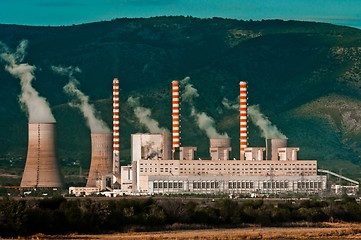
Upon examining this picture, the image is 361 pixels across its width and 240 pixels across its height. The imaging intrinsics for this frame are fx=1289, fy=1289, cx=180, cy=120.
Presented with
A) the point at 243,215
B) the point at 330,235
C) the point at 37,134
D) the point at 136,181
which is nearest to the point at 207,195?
the point at 136,181

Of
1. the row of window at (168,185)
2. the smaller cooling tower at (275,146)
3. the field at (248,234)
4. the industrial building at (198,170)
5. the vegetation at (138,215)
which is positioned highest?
the smaller cooling tower at (275,146)

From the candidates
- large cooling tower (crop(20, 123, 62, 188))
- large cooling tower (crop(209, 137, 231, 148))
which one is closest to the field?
large cooling tower (crop(20, 123, 62, 188))

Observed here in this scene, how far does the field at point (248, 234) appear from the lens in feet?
239

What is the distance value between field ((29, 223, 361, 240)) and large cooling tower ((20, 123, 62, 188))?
6490 cm

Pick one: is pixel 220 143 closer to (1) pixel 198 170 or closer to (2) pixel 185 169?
(1) pixel 198 170

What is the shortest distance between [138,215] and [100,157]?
7667cm

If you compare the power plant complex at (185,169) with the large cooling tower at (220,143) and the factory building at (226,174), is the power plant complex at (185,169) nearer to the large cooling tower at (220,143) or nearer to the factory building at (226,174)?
the factory building at (226,174)

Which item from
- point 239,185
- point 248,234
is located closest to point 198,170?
point 239,185

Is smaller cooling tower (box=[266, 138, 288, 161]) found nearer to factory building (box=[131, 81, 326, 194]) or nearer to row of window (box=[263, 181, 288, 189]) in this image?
factory building (box=[131, 81, 326, 194])

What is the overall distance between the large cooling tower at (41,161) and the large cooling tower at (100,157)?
13.9 metres

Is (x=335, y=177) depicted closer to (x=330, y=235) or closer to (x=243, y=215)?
(x=243, y=215)

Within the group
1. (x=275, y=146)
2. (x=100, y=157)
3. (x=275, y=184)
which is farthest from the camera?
(x=275, y=146)

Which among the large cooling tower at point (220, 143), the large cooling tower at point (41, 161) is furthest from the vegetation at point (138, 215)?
the large cooling tower at point (220, 143)

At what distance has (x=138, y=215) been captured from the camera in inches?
3310
